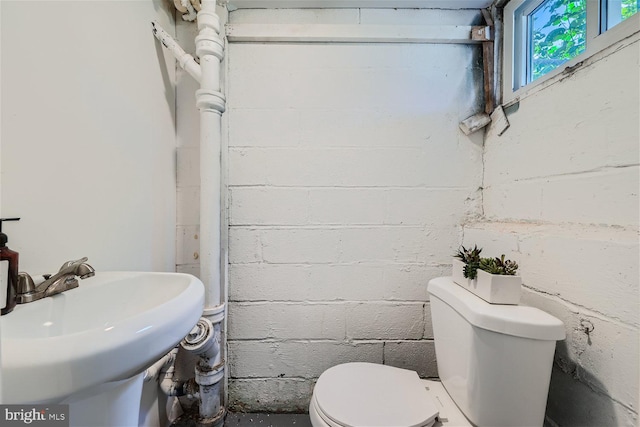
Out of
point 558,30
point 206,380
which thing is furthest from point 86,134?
point 558,30

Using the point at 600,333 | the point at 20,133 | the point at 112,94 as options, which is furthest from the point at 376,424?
the point at 112,94

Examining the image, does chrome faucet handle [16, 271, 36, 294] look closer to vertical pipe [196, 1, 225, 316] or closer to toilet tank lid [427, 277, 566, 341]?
vertical pipe [196, 1, 225, 316]

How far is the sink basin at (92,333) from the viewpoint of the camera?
1.13 ft

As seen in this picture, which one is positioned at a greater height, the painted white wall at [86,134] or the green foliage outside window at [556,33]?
the green foliage outside window at [556,33]

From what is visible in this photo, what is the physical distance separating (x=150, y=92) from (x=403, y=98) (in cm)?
104

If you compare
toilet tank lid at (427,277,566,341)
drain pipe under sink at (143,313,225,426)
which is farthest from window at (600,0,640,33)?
drain pipe under sink at (143,313,225,426)

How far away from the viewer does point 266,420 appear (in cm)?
109

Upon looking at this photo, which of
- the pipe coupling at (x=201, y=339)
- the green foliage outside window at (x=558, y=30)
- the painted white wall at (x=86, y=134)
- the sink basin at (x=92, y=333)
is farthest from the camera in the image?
the pipe coupling at (x=201, y=339)

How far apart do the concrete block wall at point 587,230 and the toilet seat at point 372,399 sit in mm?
419

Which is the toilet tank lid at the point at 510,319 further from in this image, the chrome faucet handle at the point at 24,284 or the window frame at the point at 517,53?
the chrome faucet handle at the point at 24,284

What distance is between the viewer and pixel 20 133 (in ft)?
1.93

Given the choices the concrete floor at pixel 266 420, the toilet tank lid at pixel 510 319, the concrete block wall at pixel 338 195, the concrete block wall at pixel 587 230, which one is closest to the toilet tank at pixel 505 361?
the toilet tank lid at pixel 510 319

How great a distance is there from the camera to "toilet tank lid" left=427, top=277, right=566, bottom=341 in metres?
0.65

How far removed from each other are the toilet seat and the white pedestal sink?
498 millimetres
